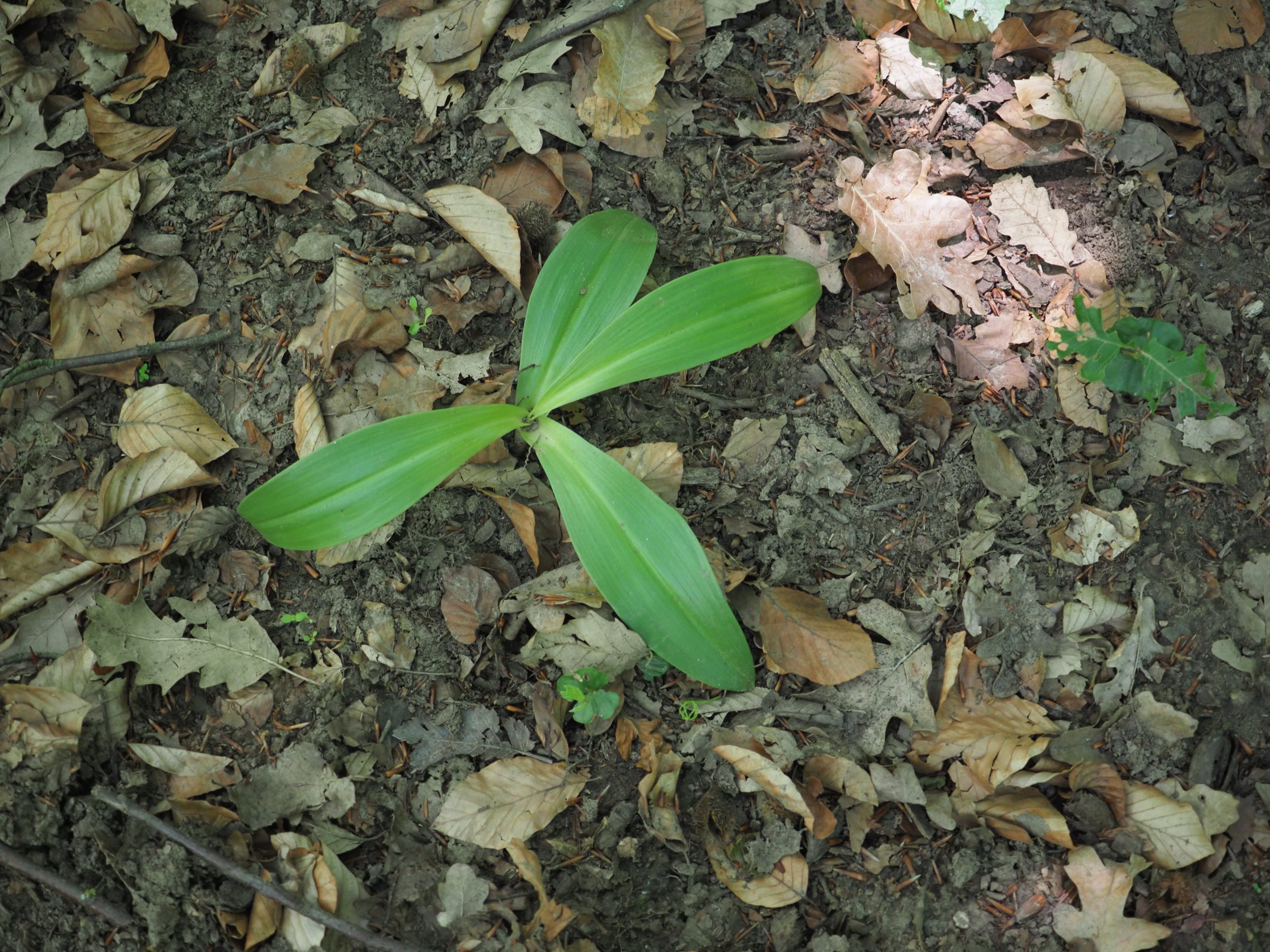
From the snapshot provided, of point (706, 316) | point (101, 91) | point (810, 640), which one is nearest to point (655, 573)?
point (810, 640)

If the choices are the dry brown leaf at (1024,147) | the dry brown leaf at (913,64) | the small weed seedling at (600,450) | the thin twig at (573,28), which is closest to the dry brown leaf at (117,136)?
the thin twig at (573,28)

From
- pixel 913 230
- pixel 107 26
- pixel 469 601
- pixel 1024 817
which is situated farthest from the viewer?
pixel 107 26

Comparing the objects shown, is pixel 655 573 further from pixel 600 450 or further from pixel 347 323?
pixel 347 323

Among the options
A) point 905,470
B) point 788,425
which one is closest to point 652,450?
point 788,425

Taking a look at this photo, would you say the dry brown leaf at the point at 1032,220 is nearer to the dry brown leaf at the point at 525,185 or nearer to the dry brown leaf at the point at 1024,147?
the dry brown leaf at the point at 1024,147

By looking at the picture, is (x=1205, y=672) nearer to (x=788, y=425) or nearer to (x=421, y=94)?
(x=788, y=425)

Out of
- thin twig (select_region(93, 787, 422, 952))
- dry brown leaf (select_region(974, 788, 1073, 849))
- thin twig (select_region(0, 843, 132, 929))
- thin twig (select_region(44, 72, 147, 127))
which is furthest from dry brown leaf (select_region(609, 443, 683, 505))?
thin twig (select_region(44, 72, 147, 127))
